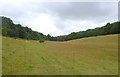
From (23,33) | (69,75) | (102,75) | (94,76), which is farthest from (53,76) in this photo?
(23,33)

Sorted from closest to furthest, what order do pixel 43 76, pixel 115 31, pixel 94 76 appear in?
pixel 43 76
pixel 94 76
pixel 115 31

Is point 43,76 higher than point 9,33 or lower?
lower

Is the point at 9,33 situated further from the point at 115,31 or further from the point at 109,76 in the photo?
the point at 109,76

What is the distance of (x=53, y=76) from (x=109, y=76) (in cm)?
467

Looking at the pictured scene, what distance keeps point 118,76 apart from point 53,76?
5.48m

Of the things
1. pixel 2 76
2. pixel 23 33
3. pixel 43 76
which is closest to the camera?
pixel 2 76

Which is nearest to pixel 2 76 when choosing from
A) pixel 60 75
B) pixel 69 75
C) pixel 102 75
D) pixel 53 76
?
pixel 53 76

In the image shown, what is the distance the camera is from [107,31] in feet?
274

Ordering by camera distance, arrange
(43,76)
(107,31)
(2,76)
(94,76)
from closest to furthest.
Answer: (2,76) < (43,76) < (94,76) < (107,31)

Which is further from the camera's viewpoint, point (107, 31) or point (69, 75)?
point (107, 31)

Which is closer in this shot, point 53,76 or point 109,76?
point 53,76

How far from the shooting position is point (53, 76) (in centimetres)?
840

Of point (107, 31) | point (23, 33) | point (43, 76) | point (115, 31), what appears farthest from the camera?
point (23, 33)

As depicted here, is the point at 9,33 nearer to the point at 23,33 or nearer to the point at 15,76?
the point at 23,33
